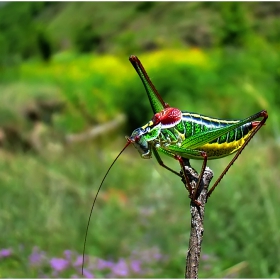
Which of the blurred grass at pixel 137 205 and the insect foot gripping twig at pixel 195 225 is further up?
the blurred grass at pixel 137 205

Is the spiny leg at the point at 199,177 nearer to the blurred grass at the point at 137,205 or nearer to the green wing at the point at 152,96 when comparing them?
the green wing at the point at 152,96

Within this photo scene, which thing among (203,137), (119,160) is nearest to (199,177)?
(203,137)

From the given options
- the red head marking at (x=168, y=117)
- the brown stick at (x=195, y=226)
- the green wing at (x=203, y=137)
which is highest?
the red head marking at (x=168, y=117)

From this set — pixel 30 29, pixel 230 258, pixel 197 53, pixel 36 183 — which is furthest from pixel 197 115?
pixel 197 53

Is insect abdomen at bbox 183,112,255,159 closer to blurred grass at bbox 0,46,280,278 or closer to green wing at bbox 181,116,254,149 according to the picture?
green wing at bbox 181,116,254,149

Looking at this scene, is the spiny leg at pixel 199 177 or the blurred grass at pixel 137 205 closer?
the spiny leg at pixel 199 177

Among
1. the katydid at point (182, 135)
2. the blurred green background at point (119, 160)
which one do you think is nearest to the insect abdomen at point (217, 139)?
the katydid at point (182, 135)

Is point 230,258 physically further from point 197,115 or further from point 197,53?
point 197,53
